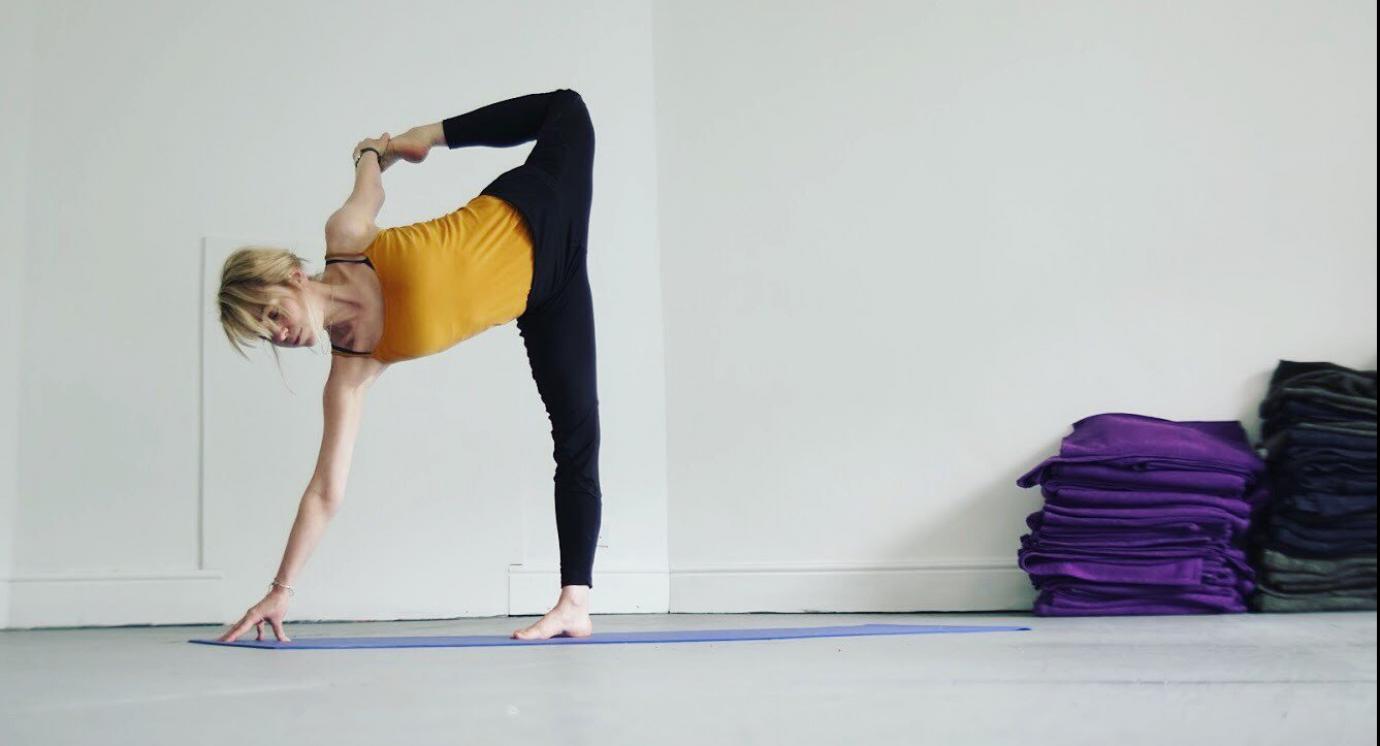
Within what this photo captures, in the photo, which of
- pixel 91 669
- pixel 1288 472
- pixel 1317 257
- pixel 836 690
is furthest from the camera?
pixel 1317 257

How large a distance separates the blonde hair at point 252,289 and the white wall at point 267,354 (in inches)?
60.7

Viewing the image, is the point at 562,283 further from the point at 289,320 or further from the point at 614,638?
the point at 614,638

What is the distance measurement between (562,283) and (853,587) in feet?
4.91

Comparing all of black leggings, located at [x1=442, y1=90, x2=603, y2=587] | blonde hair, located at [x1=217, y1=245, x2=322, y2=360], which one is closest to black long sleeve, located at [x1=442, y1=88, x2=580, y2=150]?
black leggings, located at [x1=442, y1=90, x2=603, y2=587]

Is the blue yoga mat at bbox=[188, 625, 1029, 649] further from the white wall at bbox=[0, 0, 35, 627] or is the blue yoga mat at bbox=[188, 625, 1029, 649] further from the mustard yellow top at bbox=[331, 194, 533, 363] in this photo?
the white wall at bbox=[0, 0, 35, 627]

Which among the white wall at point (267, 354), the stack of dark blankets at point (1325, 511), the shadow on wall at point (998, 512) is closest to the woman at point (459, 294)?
the white wall at point (267, 354)

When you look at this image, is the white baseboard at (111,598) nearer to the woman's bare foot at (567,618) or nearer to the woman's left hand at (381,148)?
the woman's bare foot at (567,618)

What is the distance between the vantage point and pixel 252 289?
81.0 inches

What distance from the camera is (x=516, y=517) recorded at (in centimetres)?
365

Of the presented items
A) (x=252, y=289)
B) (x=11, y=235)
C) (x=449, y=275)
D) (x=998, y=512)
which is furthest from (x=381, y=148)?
(x=998, y=512)

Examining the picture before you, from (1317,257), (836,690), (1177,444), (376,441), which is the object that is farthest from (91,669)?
(1317,257)

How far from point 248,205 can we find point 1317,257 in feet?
9.58

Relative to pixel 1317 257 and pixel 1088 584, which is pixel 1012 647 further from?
pixel 1317 257

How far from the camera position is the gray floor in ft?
4.25
